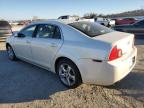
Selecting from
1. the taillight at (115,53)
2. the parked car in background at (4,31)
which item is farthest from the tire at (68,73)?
the parked car in background at (4,31)

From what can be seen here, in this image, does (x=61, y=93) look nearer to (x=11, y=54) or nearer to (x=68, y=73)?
(x=68, y=73)

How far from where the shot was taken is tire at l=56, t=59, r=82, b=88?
13.9 feet

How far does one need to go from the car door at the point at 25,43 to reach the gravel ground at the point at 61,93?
0.73 metres

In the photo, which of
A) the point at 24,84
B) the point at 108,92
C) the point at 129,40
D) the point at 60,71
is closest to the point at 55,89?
the point at 60,71

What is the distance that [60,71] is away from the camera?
4.69 m

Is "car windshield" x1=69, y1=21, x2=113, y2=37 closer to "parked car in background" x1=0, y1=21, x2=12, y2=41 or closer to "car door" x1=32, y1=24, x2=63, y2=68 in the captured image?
"car door" x1=32, y1=24, x2=63, y2=68

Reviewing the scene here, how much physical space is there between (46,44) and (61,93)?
130cm

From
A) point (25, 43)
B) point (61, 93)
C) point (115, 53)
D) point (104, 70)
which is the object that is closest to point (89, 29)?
point (115, 53)

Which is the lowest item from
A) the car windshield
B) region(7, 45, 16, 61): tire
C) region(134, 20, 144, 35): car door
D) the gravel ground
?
the gravel ground

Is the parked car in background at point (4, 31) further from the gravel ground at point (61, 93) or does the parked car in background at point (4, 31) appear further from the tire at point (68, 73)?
the tire at point (68, 73)

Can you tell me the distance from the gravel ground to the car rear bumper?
0.38m

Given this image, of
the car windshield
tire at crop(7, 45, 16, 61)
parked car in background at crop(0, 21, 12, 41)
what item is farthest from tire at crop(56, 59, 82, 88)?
parked car in background at crop(0, 21, 12, 41)

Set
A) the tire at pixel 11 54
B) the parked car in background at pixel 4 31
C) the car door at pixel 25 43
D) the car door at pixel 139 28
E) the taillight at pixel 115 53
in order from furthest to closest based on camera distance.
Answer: the parked car in background at pixel 4 31 → the car door at pixel 139 28 → the tire at pixel 11 54 → the car door at pixel 25 43 → the taillight at pixel 115 53

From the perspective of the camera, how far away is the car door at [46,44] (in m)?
4.64
